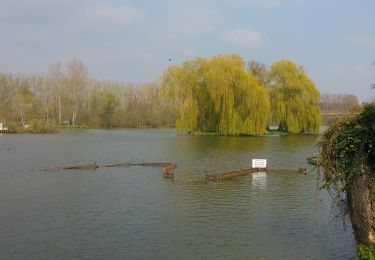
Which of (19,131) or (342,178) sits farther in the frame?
(19,131)

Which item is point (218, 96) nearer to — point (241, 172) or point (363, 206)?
point (241, 172)

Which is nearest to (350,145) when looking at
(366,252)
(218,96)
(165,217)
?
(366,252)

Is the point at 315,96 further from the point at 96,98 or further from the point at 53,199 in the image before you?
the point at 96,98

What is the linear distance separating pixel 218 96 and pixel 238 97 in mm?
2576

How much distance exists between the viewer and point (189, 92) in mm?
56125

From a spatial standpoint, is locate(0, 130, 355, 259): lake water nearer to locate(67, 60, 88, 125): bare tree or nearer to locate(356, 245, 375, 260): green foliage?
locate(356, 245, 375, 260): green foliage

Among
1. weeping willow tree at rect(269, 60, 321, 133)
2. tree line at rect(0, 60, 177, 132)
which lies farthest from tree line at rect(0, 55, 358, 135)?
tree line at rect(0, 60, 177, 132)

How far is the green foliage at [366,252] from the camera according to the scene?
7.91 metres

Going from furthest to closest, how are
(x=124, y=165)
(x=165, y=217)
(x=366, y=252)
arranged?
(x=124, y=165) < (x=165, y=217) < (x=366, y=252)

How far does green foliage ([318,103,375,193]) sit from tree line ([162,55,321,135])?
4565cm

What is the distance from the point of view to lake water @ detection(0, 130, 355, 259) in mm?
10820

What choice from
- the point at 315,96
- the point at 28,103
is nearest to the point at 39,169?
the point at 315,96

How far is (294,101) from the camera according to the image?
5947cm

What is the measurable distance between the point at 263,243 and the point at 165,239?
8.51 ft
